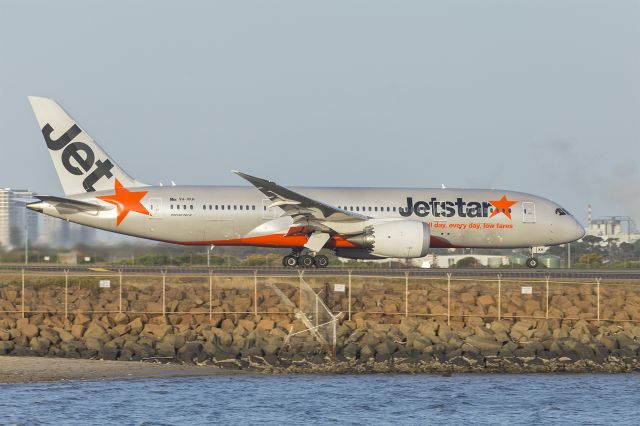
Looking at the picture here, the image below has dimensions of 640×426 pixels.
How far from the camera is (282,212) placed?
1727 inches

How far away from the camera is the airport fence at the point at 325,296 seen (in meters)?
33.8

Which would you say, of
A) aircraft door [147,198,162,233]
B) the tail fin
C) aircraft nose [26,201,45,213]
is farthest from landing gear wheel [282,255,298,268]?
aircraft nose [26,201,45,213]

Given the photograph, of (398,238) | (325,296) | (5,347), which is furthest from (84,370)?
(398,238)

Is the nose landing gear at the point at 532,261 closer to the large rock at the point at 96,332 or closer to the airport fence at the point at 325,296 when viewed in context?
the airport fence at the point at 325,296

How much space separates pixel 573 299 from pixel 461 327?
388 centimetres

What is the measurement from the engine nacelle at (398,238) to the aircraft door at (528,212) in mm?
5634

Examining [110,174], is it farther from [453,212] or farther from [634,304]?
[634,304]

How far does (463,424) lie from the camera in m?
24.2

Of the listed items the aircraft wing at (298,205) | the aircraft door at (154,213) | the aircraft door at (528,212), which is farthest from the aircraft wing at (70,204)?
the aircraft door at (528,212)

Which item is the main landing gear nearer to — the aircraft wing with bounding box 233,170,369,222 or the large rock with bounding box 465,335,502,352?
the aircraft wing with bounding box 233,170,369,222

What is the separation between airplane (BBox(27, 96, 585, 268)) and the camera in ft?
140

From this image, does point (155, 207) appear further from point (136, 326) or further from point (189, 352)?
point (189, 352)

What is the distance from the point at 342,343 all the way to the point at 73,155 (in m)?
18.0

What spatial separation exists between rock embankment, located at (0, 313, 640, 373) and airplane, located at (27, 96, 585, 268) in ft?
31.3
